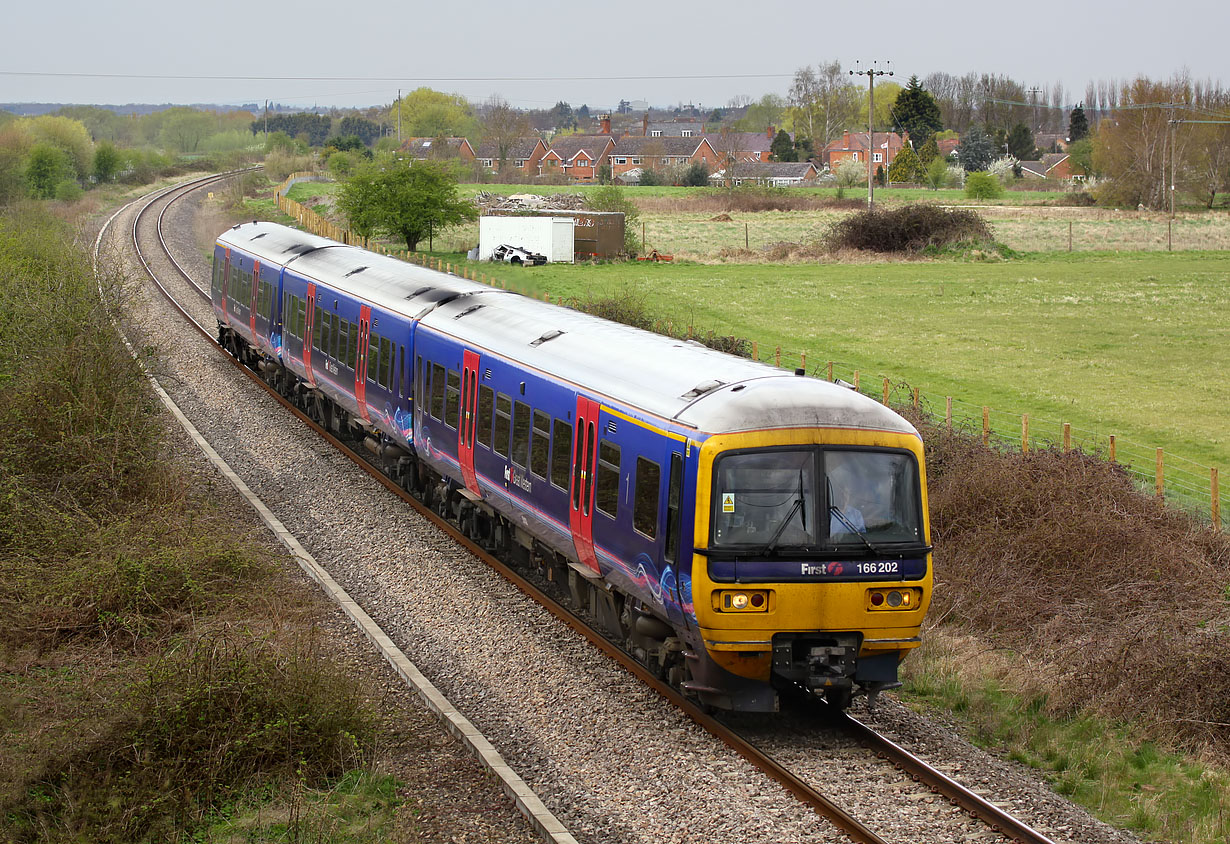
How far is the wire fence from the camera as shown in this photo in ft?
57.4

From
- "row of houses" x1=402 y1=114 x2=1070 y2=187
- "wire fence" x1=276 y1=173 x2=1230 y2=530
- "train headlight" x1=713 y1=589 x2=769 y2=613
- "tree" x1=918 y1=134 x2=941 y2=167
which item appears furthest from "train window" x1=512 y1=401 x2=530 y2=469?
"row of houses" x1=402 y1=114 x2=1070 y2=187

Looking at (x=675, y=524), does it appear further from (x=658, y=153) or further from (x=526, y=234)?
(x=658, y=153)

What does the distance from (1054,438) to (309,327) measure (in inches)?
534

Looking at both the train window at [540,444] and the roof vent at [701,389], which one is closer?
the roof vent at [701,389]

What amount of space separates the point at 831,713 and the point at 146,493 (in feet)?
31.2

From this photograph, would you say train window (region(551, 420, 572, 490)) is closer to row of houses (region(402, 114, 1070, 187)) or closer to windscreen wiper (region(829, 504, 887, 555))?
windscreen wiper (region(829, 504, 887, 555))

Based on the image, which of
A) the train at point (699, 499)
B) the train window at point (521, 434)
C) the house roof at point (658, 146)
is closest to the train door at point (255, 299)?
the train at point (699, 499)

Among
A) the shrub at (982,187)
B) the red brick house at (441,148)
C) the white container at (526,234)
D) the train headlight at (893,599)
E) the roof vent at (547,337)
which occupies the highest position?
the red brick house at (441,148)

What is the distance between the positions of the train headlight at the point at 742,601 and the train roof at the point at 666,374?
1.26 m

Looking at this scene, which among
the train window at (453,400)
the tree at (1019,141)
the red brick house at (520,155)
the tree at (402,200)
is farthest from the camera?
the red brick house at (520,155)

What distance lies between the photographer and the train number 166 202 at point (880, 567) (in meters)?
10.0

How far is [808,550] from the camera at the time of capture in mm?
9930

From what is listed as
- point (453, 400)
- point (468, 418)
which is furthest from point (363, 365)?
point (468, 418)

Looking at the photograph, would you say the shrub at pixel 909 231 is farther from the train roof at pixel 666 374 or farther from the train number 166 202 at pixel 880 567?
the train number 166 202 at pixel 880 567
